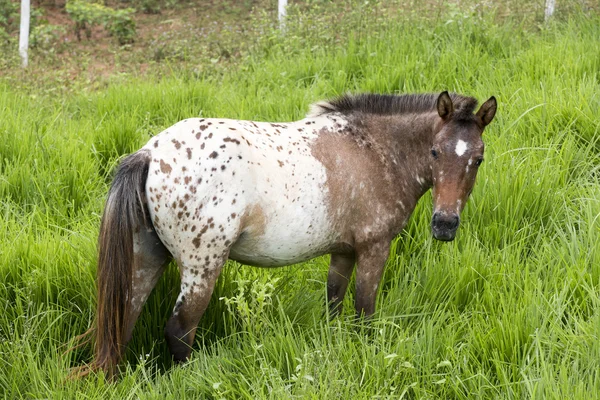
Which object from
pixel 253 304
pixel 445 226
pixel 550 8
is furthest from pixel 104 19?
pixel 445 226

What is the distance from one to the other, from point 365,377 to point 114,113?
14.4 ft

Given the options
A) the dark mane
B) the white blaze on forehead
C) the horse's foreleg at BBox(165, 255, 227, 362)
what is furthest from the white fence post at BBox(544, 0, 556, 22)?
the horse's foreleg at BBox(165, 255, 227, 362)

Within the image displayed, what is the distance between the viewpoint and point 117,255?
3381mm

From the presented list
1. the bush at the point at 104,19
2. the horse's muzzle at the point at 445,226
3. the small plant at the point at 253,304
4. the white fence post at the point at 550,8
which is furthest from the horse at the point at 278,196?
the bush at the point at 104,19

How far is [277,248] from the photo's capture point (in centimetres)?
360

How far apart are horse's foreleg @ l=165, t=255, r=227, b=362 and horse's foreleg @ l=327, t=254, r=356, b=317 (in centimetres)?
89

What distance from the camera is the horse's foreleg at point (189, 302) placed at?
11.2 feet

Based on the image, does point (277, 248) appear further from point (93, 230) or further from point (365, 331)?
point (93, 230)

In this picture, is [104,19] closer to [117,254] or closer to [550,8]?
[550,8]

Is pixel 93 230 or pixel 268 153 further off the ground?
pixel 268 153

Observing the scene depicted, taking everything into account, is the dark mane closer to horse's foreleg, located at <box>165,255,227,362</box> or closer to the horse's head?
the horse's head

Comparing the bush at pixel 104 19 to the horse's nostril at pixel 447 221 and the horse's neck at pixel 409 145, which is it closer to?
the horse's neck at pixel 409 145

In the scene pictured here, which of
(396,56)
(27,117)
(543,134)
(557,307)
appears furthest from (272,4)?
(557,307)

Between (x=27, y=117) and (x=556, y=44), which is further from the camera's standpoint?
(x=556, y=44)
